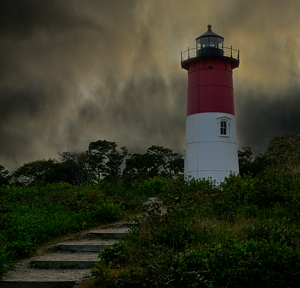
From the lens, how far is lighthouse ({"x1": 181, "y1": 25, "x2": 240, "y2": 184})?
19.7 metres

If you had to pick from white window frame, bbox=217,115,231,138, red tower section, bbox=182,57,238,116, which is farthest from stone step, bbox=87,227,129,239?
red tower section, bbox=182,57,238,116

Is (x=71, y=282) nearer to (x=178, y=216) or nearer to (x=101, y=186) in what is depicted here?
(x=178, y=216)

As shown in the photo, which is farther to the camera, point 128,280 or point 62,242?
point 62,242

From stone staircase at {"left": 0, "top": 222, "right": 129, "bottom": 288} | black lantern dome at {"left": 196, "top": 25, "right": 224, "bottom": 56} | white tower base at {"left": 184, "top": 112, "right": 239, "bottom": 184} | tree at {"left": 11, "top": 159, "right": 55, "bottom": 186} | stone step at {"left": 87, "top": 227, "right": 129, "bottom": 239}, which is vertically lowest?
stone staircase at {"left": 0, "top": 222, "right": 129, "bottom": 288}

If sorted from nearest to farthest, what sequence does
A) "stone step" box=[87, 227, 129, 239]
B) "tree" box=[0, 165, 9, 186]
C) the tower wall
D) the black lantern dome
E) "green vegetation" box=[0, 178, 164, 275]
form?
"green vegetation" box=[0, 178, 164, 275], "stone step" box=[87, 227, 129, 239], the tower wall, the black lantern dome, "tree" box=[0, 165, 9, 186]

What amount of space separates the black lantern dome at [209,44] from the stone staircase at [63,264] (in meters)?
14.6

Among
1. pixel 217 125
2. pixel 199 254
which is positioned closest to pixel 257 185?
pixel 199 254

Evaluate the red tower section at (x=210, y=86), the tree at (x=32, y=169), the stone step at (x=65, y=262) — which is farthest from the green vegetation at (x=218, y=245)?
the tree at (x=32, y=169)

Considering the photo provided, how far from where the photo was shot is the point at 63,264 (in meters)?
7.50

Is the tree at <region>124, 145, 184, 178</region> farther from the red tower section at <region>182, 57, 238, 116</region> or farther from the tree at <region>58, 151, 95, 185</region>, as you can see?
the red tower section at <region>182, 57, 238, 116</region>

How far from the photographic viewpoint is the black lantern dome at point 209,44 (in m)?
21.1

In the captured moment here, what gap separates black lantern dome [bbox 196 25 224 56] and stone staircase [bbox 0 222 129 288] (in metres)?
14.6

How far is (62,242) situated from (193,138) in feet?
42.2

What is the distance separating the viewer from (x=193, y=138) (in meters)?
20.5
